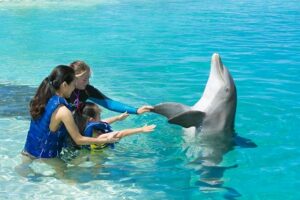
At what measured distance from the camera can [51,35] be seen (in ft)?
66.0

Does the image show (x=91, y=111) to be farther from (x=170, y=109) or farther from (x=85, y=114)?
(x=170, y=109)

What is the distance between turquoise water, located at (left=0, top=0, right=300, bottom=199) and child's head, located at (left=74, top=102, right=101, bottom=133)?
0.49m

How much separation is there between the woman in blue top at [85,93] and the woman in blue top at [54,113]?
0.65 m

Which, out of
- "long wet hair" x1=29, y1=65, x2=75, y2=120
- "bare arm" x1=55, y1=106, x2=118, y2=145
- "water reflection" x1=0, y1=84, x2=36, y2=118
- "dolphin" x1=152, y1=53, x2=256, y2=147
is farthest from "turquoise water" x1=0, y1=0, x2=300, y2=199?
"long wet hair" x1=29, y1=65, x2=75, y2=120

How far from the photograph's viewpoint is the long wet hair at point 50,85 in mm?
5223

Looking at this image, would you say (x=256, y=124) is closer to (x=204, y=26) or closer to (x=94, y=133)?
(x=94, y=133)

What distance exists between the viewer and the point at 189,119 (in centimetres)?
660

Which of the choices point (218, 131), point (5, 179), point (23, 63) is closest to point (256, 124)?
point (218, 131)

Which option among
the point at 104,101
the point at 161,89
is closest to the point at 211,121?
the point at 104,101

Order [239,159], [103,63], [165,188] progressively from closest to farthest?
[165,188] → [239,159] → [103,63]

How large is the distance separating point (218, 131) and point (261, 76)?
5.52 m

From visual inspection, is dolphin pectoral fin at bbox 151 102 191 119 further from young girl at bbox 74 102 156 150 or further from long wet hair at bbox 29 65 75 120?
long wet hair at bbox 29 65 75 120

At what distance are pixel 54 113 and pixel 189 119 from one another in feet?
6.60

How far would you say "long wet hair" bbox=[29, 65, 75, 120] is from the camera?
17.1 ft
